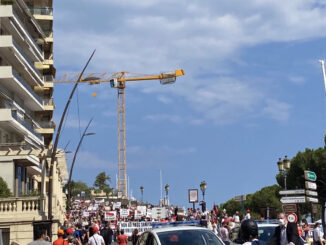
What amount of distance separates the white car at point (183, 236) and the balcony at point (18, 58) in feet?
114

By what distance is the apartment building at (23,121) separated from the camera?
102 ft

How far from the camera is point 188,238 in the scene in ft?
36.2

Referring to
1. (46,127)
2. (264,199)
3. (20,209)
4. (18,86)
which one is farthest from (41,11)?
(264,199)

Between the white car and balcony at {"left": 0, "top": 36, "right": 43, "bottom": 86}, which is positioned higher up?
balcony at {"left": 0, "top": 36, "right": 43, "bottom": 86}

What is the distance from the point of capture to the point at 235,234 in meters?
19.8

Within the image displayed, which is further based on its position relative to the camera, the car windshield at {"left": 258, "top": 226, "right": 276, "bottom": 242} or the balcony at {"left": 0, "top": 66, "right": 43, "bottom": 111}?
the balcony at {"left": 0, "top": 66, "right": 43, "bottom": 111}

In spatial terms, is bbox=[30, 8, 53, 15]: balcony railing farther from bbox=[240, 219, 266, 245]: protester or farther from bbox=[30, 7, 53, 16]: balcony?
bbox=[240, 219, 266, 245]: protester

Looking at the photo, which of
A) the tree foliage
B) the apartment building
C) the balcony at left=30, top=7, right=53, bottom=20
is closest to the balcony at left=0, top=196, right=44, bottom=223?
the apartment building

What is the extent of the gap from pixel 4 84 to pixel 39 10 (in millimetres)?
20704

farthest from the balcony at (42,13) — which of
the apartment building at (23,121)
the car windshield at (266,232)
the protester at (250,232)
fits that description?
the protester at (250,232)

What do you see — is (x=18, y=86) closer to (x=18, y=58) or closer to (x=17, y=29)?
(x=18, y=58)

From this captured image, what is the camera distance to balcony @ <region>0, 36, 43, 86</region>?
142 ft

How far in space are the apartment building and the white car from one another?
19.9 metres

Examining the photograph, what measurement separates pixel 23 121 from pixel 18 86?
283cm
